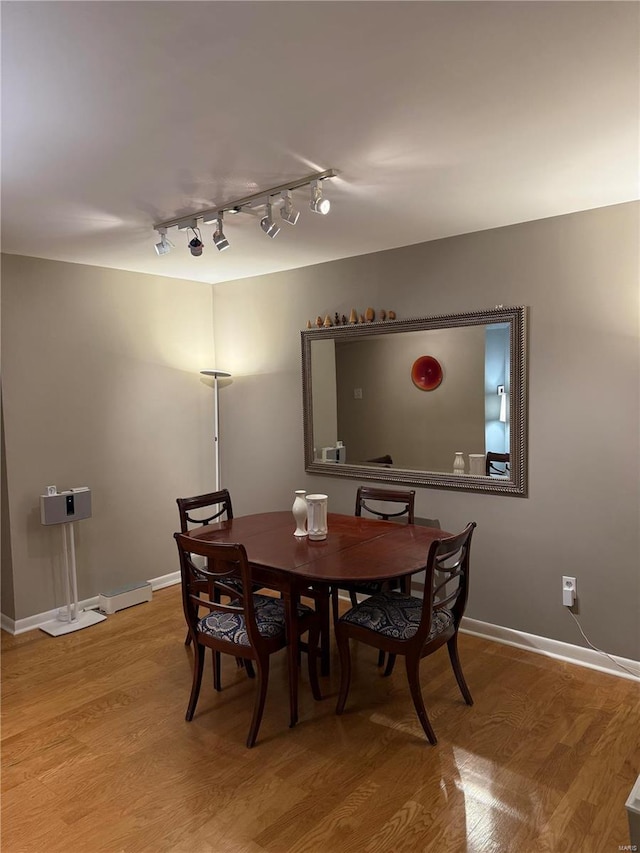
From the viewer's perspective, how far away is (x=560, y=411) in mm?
3143

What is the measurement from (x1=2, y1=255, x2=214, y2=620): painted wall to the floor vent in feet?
0.39

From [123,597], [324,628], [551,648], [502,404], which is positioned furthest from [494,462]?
[123,597]

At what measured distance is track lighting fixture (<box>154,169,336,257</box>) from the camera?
8.05 ft

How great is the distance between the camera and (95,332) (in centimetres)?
412

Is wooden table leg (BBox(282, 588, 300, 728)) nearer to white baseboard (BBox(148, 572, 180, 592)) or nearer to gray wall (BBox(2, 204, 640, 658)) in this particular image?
gray wall (BBox(2, 204, 640, 658))

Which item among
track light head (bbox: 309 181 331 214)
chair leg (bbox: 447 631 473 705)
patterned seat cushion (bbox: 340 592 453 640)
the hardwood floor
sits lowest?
the hardwood floor

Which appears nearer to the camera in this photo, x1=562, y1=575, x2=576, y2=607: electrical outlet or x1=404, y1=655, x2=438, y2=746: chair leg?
x1=404, y1=655, x2=438, y2=746: chair leg

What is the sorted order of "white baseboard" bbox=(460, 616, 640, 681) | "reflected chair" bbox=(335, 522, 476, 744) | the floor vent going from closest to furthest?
"reflected chair" bbox=(335, 522, 476, 744) → "white baseboard" bbox=(460, 616, 640, 681) → the floor vent

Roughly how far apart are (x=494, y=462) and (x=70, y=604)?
2.89m

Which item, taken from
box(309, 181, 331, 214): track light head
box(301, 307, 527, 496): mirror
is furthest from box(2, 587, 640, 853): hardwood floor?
box(309, 181, 331, 214): track light head

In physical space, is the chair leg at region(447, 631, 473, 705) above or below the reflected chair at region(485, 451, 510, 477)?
below

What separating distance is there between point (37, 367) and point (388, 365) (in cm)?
229

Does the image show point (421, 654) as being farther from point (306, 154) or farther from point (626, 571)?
point (306, 154)

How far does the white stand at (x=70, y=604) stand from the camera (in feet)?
12.5
